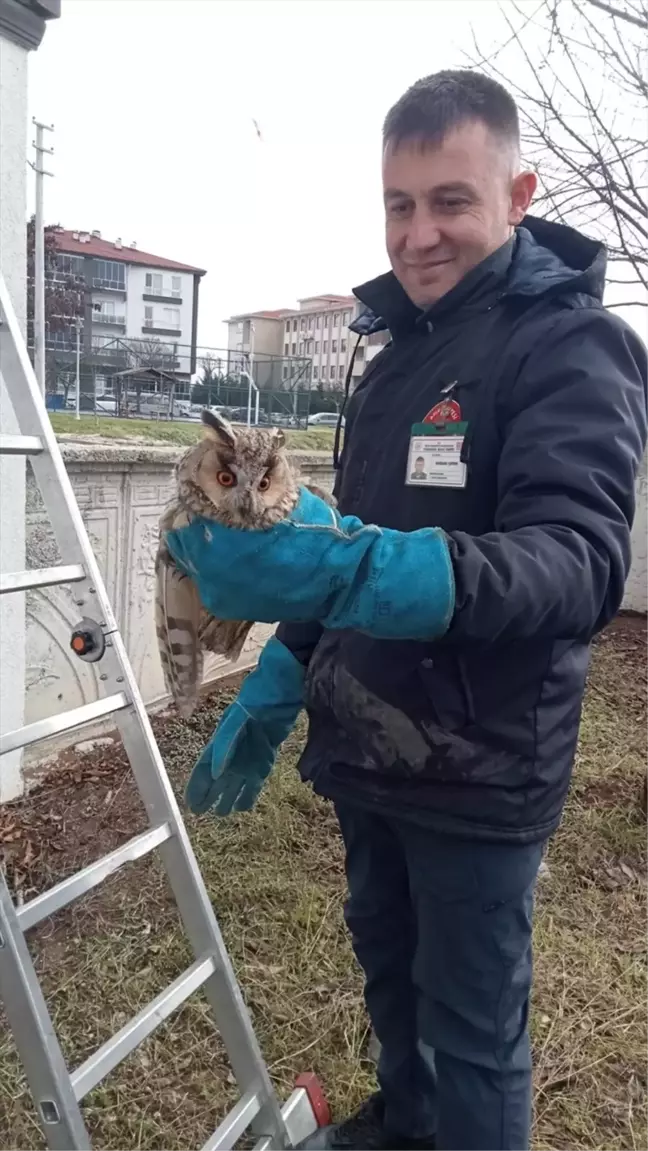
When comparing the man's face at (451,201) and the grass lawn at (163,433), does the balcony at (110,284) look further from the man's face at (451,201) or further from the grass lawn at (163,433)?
the man's face at (451,201)

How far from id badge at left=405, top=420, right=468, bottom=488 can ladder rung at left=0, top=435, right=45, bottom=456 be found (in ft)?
2.79

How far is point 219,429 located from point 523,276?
515 mm

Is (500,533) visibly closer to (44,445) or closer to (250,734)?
(250,734)

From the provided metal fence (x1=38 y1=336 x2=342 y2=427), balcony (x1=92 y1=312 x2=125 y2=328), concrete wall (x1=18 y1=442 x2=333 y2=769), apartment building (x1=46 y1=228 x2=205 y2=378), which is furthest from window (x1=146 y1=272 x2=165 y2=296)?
concrete wall (x1=18 y1=442 x2=333 y2=769)

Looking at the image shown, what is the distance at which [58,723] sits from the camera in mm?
1503

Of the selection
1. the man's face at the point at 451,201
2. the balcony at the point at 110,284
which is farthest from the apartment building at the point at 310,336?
the balcony at the point at 110,284

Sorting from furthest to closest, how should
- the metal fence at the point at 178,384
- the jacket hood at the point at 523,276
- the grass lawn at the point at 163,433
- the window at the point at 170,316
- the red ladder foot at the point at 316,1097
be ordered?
the window at the point at 170,316 < the metal fence at the point at 178,384 < the grass lawn at the point at 163,433 < the red ladder foot at the point at 316,1097 < the jacket hood at the point at 523,276

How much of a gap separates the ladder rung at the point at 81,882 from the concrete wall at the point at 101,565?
162 centimetres

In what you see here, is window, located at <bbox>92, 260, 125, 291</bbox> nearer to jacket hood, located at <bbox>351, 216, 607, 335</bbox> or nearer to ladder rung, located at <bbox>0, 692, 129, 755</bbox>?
ladder rung, located at <bbox>0, 692, 129, 755</bbox>

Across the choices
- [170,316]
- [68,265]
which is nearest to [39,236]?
[68,265]

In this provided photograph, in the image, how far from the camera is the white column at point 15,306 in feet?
8.28

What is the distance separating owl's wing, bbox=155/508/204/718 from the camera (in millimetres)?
1526

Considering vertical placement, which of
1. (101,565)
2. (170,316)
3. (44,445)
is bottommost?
(101,565)

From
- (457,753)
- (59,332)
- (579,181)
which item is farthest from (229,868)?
(59,332)
